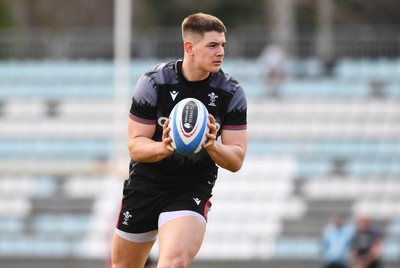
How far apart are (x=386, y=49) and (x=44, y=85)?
8.45m

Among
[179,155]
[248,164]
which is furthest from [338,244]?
[179,155]

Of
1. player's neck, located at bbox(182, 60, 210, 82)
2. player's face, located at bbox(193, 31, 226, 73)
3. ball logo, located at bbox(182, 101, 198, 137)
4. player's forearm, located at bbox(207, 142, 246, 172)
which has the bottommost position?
player's forearm, located at bbox(207, 142, 246, 172)

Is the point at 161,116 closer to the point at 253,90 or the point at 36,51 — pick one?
the point at 253,90

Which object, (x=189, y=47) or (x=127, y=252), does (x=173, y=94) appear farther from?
(x=127, y=252)

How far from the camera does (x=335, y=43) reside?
2611 centimetres

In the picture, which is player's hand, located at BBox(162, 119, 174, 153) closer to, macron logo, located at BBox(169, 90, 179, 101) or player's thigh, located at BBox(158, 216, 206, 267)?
macron logo, located at BBox(169, 90, 179, 101)

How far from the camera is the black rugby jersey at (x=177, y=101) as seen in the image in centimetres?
777

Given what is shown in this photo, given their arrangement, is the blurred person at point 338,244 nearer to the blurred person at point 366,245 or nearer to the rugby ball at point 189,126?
the blurred person at point 366,245

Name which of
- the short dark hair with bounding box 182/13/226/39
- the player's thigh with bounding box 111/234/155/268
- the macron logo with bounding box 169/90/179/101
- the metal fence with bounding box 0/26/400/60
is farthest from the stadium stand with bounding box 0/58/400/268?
the short dark hair with bounding box 182/13/226/39

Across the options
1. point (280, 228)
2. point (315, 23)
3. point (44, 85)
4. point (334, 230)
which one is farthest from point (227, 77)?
point (315, 23)

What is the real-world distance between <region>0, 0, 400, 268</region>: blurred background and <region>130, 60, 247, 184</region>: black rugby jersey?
11.0 m

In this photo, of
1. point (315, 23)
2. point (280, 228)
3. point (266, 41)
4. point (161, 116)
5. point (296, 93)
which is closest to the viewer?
point (161, 116)

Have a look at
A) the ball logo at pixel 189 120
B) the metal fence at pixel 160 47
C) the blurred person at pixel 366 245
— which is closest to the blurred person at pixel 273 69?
the metal fence at pixel 160 47

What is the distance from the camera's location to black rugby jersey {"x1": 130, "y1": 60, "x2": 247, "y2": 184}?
25.5ft
